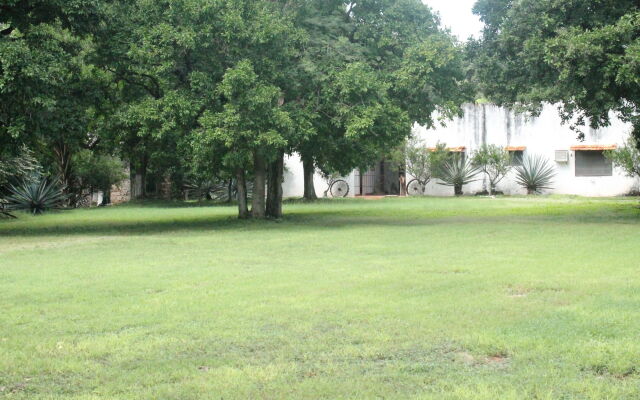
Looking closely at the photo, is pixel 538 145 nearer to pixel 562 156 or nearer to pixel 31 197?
pixel 562 156

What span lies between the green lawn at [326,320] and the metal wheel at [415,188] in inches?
958

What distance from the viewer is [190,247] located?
13523mm

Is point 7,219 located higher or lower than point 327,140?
lower

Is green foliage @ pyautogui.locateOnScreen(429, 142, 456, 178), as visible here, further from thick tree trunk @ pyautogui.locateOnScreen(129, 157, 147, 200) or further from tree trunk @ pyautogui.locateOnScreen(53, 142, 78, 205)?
tree trunk @ pyautogui.locateOnScreen(53, 142, 78, 205)

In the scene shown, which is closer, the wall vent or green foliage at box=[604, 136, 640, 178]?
green foliage at box=[604, 136, 640, 178]

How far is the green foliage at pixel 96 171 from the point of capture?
33250mm

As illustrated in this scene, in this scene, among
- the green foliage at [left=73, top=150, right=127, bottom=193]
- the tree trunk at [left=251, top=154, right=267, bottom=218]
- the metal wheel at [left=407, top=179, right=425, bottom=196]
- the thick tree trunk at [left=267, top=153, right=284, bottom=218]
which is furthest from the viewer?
the metal wheel at [left=407, top=179, right=425, bottom=196]

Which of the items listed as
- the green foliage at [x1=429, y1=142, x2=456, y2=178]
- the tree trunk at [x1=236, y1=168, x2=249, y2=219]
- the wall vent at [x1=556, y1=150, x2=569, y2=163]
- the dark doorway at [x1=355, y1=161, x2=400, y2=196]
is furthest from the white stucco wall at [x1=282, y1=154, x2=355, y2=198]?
the tree trunk at [x1=236, y1=168, x2=249, y2=219]

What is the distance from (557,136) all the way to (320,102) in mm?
20178

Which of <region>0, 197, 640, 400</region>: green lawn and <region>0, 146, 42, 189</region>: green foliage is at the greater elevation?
<region>0, 146, 42, 189</region>: green foliage

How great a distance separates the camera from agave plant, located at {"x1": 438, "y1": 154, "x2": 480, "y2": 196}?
120 feet

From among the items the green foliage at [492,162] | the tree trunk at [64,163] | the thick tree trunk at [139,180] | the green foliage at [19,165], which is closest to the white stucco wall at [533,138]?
the green foliage at [492,162]

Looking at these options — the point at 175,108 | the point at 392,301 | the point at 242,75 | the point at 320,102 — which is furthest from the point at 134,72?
the point at 392,301

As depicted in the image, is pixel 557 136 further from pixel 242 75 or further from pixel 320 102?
pixel 242 75
